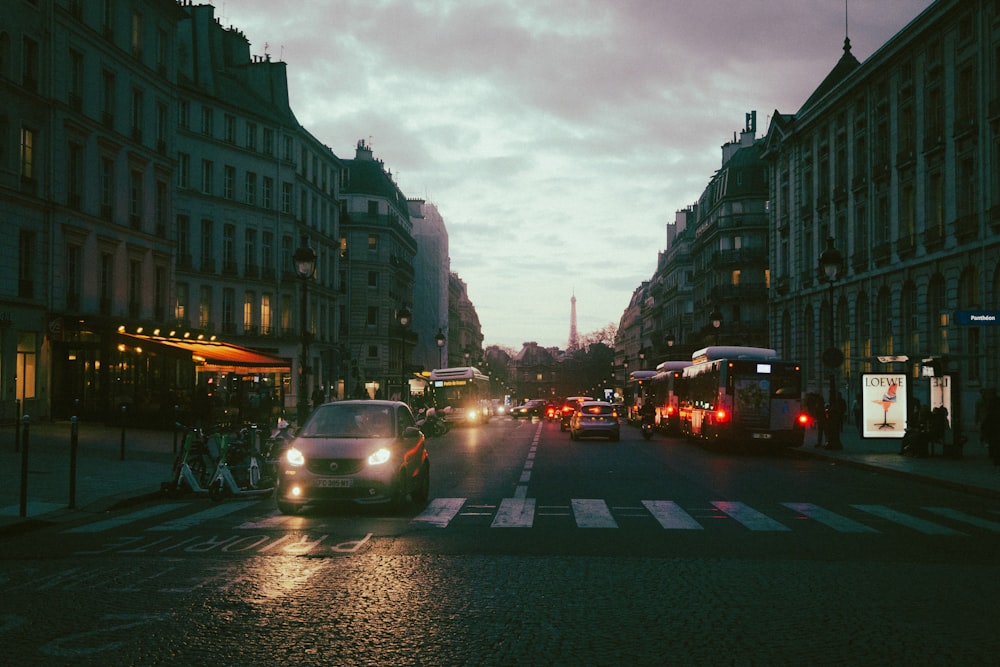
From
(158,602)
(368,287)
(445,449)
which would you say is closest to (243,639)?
(158,602)

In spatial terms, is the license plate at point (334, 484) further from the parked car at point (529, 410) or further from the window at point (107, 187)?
the parked car at point (529, 410)

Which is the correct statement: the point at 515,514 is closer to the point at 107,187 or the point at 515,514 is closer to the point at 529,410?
the point at 107,187

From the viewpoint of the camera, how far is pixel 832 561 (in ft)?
31.9

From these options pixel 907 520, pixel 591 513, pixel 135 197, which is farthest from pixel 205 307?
pixel 907 520

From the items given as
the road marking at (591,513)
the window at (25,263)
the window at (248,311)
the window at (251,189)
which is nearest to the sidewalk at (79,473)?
the window at (25,263)

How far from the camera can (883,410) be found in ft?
91.8

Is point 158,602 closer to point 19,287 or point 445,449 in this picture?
point 445,449

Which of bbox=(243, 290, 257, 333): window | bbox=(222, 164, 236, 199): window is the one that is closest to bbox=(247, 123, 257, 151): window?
bbox=(222, 164, 236, 199): window

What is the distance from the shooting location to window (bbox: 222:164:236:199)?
200 feet

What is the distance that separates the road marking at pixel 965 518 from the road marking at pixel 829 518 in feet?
5.17

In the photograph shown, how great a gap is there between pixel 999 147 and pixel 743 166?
163 feet

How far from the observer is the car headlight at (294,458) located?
1348 cm

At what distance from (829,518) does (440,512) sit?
17.2 ft

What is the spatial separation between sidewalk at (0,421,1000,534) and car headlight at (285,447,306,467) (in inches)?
106
